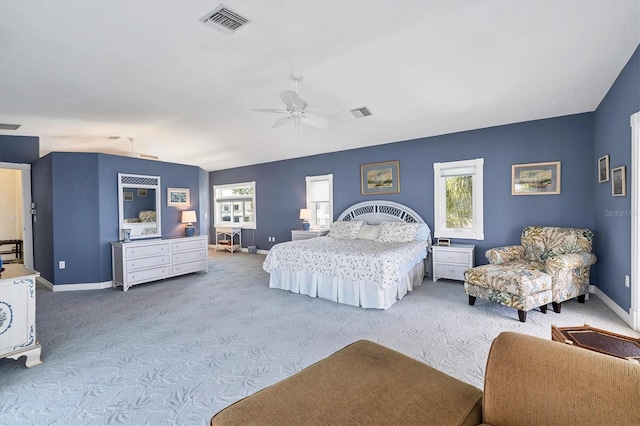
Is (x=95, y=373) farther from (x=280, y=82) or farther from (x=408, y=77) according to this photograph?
(x=408, y=77)

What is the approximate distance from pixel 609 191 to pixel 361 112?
3503 millimetres

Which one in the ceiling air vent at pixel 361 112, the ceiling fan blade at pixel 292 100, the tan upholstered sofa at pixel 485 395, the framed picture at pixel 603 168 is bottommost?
the tan upholstered sofa at pixel 485 395

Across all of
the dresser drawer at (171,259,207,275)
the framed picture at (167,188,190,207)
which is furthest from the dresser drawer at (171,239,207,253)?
the framed picture at (167,188,190,207)

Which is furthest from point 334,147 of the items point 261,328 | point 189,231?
point 261,328

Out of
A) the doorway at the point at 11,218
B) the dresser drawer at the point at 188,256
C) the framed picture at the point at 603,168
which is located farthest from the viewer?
the doorway at the point at 11,218

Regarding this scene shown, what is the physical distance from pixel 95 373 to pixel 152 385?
2.02 feet

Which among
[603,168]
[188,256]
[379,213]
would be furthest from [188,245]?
[603,168]

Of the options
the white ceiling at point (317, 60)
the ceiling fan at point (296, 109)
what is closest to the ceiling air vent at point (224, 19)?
the white ceiling at point (317, 60)

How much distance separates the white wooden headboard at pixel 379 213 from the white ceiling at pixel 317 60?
63.3 inches

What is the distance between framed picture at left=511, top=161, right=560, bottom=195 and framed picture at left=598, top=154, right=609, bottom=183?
0.56m

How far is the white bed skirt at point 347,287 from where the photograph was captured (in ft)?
13.2

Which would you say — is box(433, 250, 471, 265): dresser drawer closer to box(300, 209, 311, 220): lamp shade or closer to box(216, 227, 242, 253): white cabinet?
box(300, 209, 311, 220): lamp shade

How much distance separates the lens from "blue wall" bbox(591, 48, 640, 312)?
→ 10.6ft

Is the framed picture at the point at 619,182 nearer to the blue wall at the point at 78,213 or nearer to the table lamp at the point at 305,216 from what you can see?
the table lamp at the point at 305,216
